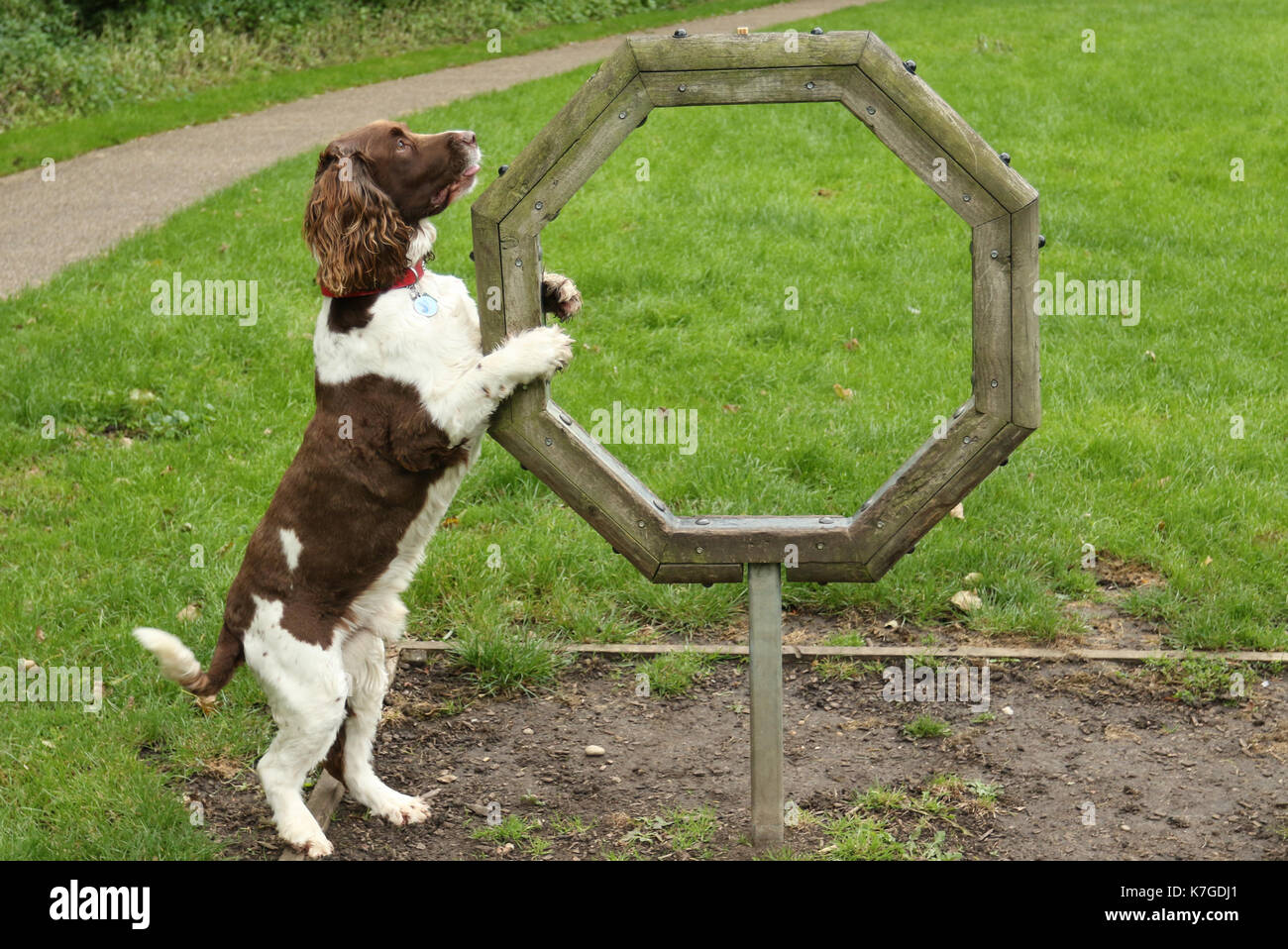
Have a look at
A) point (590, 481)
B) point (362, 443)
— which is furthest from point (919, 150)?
point (362, 443)

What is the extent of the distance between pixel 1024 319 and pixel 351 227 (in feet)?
6.04

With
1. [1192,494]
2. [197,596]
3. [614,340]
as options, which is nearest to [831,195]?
[614,340]

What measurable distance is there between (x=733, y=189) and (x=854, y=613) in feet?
17.2

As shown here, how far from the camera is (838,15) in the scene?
1842 cm

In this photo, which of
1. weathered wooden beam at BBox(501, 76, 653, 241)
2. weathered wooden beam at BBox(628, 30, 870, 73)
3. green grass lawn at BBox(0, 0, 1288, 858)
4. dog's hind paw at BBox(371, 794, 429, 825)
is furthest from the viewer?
green grass lawn at BBox(0, 0, 1288, 858)

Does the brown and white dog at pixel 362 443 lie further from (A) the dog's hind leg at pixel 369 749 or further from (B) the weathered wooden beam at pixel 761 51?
(B) the weathered wooden beam at pixel 761 51

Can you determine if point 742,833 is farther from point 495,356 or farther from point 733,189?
point 733,189

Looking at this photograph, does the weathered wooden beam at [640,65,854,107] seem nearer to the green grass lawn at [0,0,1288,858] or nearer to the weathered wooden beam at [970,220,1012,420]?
the weathered wooden beam at [970,220,1012,420]

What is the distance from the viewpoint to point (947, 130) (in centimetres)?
338

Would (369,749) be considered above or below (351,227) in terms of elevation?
below

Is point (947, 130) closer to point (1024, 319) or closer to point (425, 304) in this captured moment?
point (1024, 319)

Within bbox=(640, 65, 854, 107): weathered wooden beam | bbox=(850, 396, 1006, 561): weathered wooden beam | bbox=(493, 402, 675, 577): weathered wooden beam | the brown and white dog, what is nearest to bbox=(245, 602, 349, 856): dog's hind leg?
the brown and white dog

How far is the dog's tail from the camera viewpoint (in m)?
3.68

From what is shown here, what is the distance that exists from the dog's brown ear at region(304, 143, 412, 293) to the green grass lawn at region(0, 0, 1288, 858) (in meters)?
1.82
